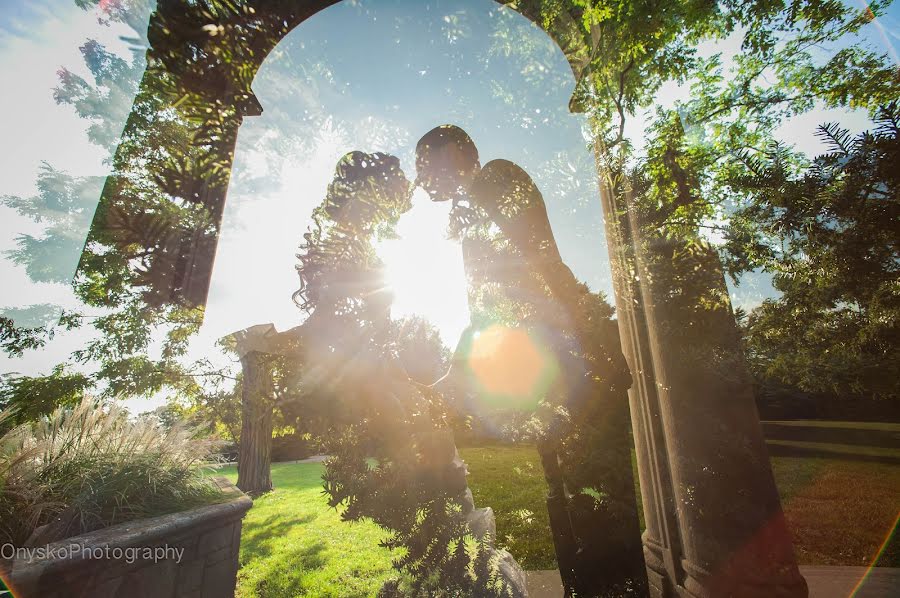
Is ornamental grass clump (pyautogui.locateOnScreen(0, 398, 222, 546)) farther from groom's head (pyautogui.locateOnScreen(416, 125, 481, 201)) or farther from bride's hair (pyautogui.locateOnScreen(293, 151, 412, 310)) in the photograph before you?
groom's head (pyautogui.locateOnScreen(416, 125, 481, 201))

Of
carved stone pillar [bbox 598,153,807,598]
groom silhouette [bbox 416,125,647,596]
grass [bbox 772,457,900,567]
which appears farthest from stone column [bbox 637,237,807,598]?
grass [bbox 772,457,900,567]

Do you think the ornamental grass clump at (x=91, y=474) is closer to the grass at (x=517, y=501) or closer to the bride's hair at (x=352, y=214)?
the bride's hair at (x=352, y=214)

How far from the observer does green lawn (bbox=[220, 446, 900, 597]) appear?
459cm

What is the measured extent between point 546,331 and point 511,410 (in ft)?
2.00

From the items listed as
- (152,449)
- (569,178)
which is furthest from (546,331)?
(152,449)

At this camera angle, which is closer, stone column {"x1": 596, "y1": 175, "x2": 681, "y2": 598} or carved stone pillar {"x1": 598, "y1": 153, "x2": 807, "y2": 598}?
carved stone pillar {"x1": 598, "y1": 153, "x2": 807, "y2": 598}

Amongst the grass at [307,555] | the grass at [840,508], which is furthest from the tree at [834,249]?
the grass at [307,555]

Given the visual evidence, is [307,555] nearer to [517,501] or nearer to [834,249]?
[517,501]

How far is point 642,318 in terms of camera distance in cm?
327

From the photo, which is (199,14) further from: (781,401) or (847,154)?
(781,401)

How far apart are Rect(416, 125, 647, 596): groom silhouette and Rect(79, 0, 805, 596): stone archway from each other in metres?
Result: 0.88

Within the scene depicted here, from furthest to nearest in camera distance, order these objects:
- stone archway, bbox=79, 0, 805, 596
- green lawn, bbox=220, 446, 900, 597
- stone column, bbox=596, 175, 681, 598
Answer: green lawn, bbox=220, 446, 900, 597 → stone column, bbox=596, 175, 681, 598 → stone archway, bbox=79, 0, 805, 596

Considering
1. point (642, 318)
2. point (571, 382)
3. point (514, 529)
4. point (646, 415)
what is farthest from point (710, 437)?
point (514, 529)

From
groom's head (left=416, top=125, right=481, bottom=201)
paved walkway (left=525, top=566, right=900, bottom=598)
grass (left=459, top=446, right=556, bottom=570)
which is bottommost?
grass (left=459, top=446, right=556, bottom=570)
